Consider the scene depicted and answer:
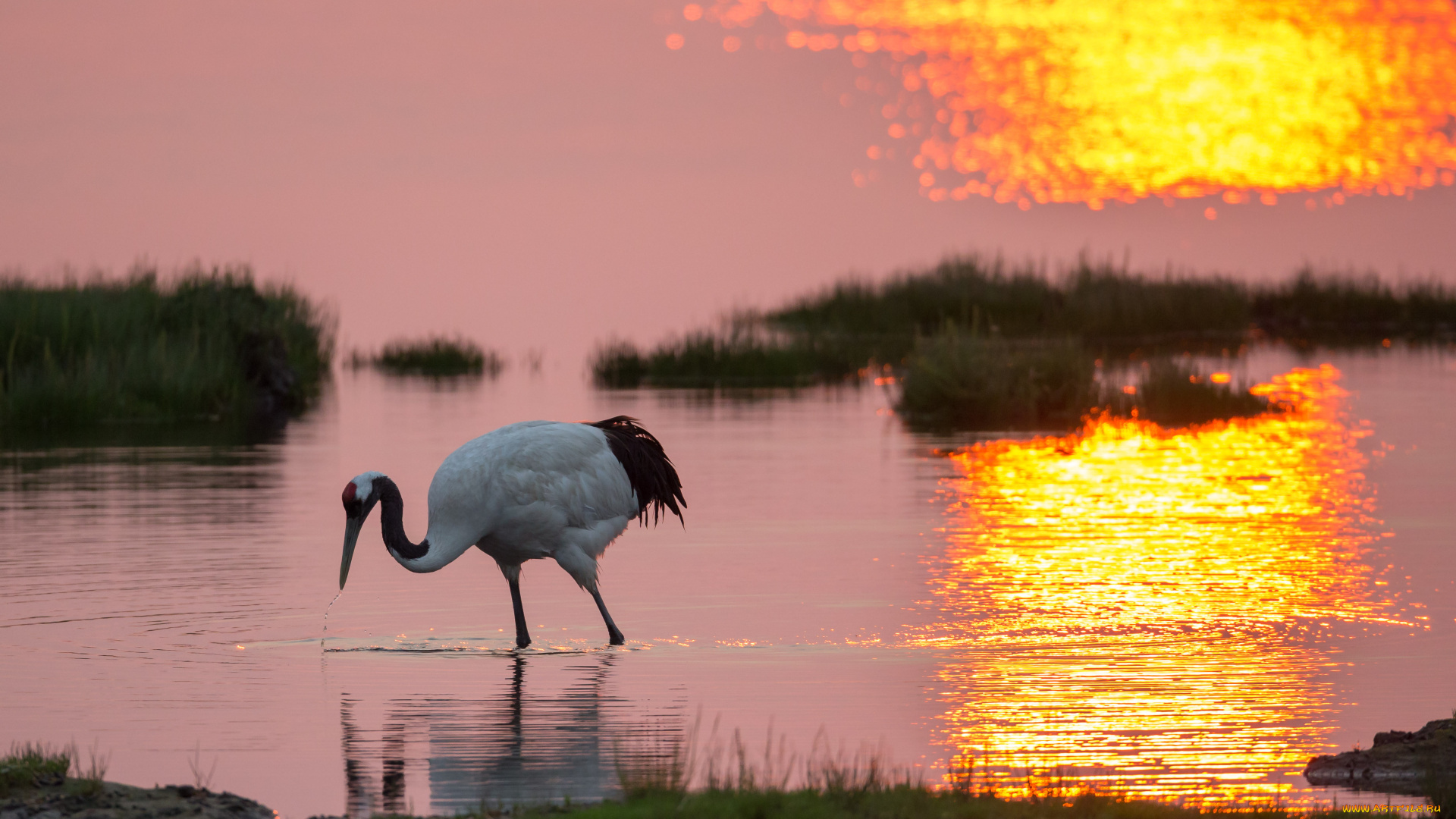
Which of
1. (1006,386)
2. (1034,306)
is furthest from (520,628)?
(1034,306)

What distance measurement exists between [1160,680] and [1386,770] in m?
1.89

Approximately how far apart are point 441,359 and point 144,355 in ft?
45.5

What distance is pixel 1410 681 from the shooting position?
28.9 ft

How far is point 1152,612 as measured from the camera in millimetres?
10758

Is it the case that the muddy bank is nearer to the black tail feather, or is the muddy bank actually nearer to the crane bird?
the crane bird

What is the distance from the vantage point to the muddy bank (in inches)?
248

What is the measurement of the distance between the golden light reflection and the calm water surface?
0.03 metres

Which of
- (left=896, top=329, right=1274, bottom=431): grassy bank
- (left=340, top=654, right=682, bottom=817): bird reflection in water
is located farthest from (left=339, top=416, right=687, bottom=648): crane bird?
(left=896, top=329, right=1274, bottom=431): grassy bank

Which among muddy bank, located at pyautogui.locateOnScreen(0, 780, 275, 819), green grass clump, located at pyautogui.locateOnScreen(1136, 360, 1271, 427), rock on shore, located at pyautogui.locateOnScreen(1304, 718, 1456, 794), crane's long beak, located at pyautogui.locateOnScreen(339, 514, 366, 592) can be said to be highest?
green grass clump, located at pyautogui.locateOnScreen(1136, 360, 1271, 427)

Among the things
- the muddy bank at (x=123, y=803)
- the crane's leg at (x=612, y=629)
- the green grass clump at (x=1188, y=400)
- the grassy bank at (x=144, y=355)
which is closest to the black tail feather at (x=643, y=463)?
the crane's leg at (x=612, y=629)

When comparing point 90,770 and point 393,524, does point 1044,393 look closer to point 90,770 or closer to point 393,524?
point 393,524

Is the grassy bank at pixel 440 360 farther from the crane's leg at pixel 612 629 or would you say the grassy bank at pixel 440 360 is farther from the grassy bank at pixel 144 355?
the crane's leg at pixel 612 629

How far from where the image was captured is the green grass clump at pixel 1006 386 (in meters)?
25.5

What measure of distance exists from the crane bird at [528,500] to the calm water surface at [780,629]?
0.47m
